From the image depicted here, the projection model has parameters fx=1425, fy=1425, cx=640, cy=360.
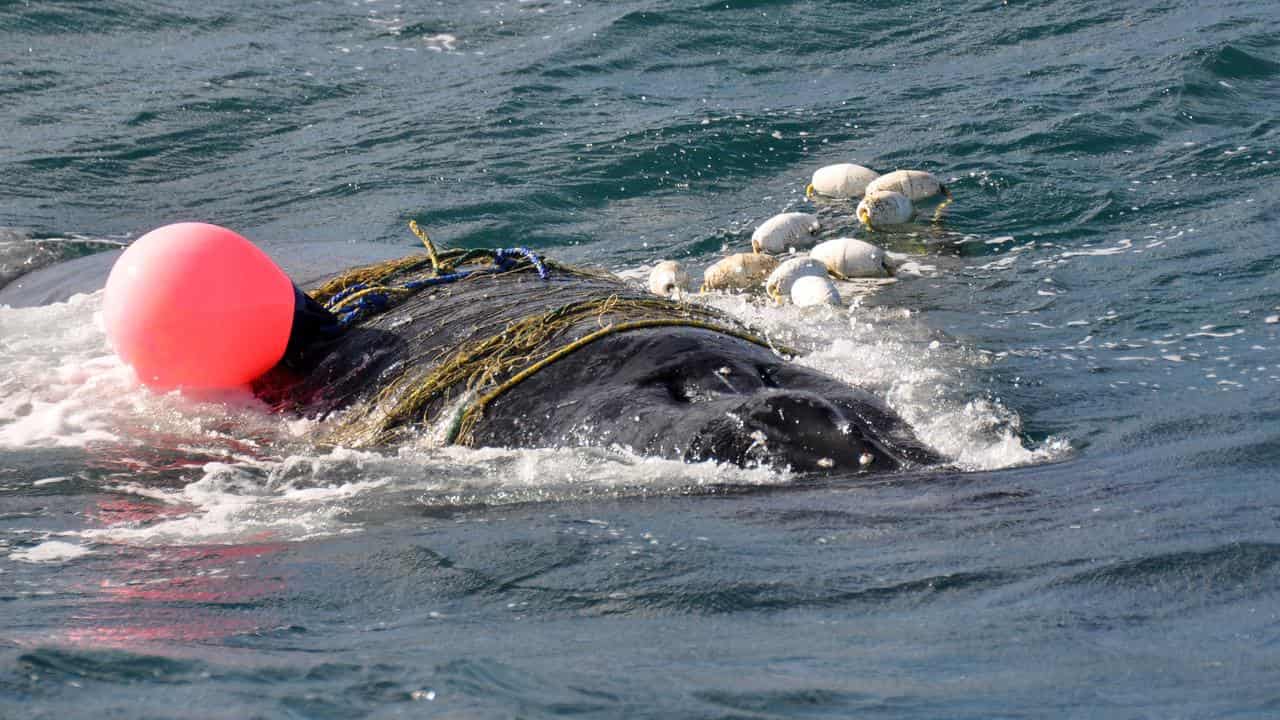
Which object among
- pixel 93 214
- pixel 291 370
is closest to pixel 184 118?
pixel 93 214

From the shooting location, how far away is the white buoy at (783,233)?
11.1 metres

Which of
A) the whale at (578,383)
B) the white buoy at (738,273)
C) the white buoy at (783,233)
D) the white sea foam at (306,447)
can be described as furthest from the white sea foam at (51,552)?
the white buoy at (783,233)

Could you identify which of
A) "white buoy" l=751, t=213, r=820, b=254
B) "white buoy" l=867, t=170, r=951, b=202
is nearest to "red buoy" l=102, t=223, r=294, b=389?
"white buoy" l=751, t=213, r=820, b=254

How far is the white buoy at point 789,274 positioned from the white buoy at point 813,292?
4.7 inches

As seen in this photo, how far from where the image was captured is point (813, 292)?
9.71m

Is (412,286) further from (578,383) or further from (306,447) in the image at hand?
(578,383)

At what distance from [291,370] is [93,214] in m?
6.33

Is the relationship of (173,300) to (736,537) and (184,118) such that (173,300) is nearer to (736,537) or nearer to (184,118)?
(736,537)

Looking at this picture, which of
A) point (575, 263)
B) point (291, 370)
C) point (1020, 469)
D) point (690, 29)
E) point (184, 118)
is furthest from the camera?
point (690, 29)

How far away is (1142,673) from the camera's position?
11.5 feet

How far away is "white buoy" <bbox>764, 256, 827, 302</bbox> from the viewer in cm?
1002

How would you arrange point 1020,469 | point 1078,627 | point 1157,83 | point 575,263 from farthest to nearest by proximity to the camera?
point 1157,83 → point 575,263 → point 1020,469 → point 1078,627

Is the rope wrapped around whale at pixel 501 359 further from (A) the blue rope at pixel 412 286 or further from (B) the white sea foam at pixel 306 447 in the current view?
(A) the blue rope at pixel 412 286

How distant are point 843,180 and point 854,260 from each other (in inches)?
78.2
